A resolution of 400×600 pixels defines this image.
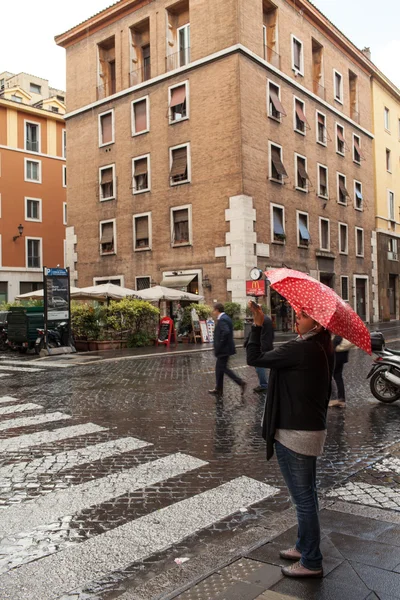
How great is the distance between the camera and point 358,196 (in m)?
36.4

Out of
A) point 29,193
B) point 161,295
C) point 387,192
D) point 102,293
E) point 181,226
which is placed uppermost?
point 29,193

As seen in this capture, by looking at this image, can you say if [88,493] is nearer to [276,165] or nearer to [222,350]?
[222,350]

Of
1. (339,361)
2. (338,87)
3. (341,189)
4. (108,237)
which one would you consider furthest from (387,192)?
(339,361)

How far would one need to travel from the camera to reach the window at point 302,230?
3031 cm

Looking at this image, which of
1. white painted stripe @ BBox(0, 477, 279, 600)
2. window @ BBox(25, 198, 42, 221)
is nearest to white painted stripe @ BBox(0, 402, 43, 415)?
white painted stripe @ BBox(0, 477, 279, 600)

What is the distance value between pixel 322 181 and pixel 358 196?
4.59 metres

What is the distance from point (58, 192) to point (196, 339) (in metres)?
25.0

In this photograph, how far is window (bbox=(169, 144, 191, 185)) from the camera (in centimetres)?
2844

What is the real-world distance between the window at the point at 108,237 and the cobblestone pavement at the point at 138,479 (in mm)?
22504

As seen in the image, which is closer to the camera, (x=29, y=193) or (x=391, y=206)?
(x=29, y=193)

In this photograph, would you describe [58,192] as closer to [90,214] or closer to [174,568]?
[90,214]

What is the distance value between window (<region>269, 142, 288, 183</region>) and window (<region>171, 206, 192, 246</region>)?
15.8ft

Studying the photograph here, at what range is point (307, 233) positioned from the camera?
30.8m

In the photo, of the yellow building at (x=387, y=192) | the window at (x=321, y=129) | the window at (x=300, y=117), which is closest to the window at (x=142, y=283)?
the window at (x=300, y=117)
